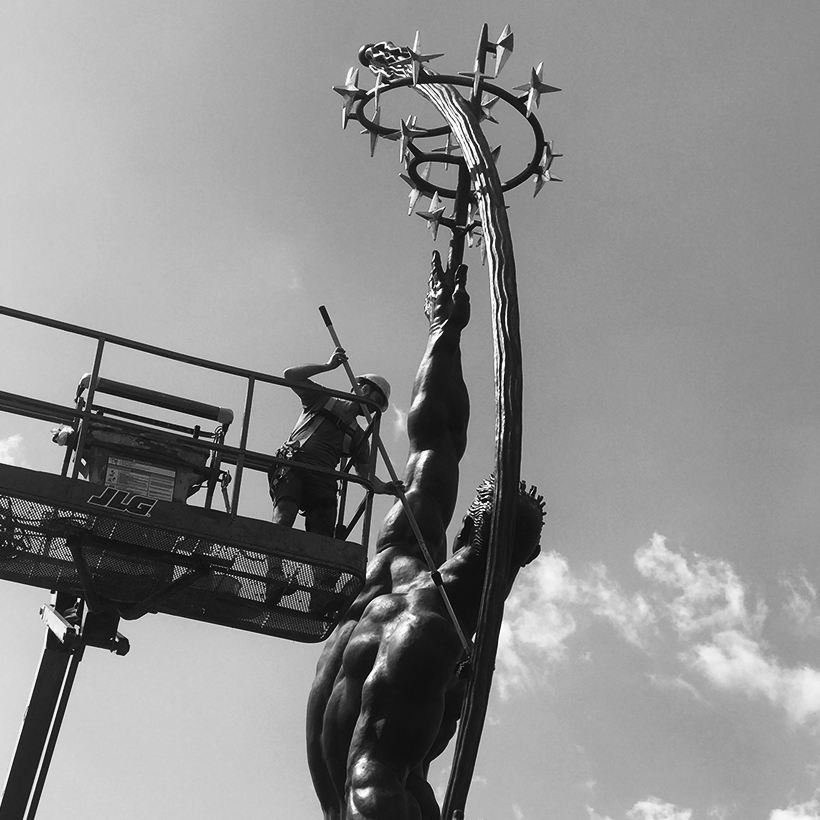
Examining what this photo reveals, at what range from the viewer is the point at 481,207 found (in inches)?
605

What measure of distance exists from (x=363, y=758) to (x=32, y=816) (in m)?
2.62

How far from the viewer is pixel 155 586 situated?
1302cm

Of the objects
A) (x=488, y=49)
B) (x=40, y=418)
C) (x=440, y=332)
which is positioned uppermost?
(x=488, y=49)

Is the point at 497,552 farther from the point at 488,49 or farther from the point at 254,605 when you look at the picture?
the point at 488,49

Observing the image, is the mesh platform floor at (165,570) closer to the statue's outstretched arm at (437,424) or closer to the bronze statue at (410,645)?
the bronze statue at (410,645)

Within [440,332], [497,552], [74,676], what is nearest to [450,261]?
[440,332]

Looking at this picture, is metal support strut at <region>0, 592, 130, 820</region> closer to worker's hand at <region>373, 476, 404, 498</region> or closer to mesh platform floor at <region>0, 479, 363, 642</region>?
mesh platform floor at <region>0, 479, 363, 642</region>

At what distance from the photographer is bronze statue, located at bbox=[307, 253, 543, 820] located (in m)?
12.9

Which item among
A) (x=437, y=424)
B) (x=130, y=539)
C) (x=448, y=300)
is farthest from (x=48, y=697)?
(x=448, y=300)

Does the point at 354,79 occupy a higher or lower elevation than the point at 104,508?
higher

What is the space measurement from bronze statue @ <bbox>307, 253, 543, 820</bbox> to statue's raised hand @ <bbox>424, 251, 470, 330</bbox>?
0.74 meters

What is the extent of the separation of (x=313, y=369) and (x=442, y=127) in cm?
419

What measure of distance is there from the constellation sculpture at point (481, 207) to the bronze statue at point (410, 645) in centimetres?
45

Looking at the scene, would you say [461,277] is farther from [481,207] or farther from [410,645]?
[410,645]
